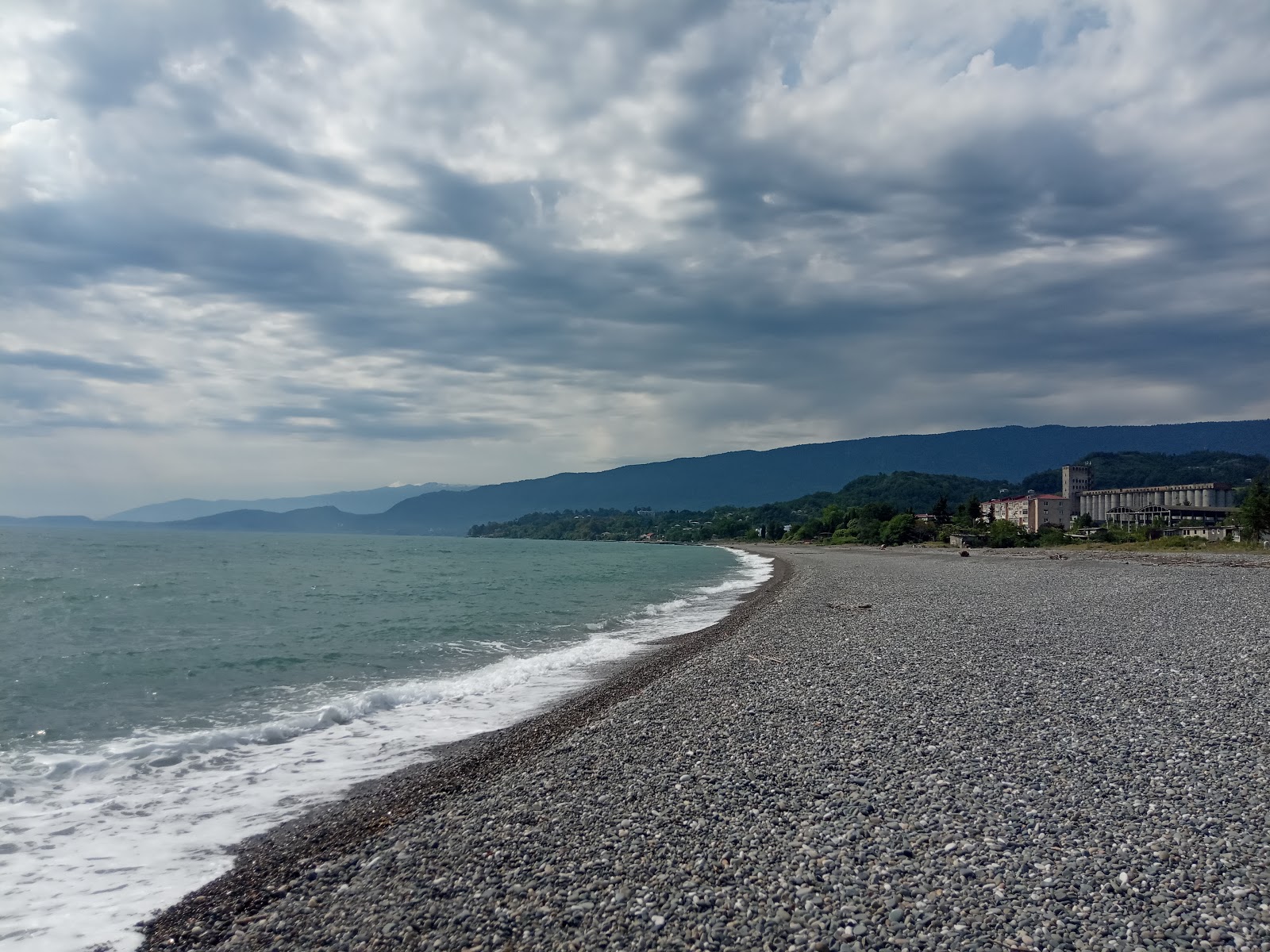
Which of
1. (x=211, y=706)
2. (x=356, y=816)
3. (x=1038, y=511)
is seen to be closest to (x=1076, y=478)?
(x=1038, y=511)

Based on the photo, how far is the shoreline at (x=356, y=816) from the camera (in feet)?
19.2

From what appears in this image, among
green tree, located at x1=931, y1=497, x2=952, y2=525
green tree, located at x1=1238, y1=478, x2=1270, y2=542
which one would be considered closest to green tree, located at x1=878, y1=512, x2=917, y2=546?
green tree, located at x1=931, y1=497, x2=952, y2=525

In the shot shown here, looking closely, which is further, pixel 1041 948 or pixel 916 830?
pixel 916 830

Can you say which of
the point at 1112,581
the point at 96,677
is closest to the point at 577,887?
the point at 96,677

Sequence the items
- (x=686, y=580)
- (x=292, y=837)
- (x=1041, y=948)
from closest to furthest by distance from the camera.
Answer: (x=1041, y=948) < (x=292, y=837) < (x=686, y=580)

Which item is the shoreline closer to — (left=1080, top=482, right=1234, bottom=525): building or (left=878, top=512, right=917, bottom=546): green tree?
(left=878, top=512, right=917, bottom=546): green tree

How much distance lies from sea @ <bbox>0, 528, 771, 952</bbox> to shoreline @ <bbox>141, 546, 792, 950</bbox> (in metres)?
0.23

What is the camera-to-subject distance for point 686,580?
4909cm

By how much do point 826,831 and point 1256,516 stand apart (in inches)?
2595

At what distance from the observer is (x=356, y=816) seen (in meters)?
7.80

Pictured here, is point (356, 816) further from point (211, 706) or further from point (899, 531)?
point (899, 531)

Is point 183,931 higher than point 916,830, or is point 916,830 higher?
point 916,830

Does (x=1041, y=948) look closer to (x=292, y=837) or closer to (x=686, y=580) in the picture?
(x=292, y=837)

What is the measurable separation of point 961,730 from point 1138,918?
163 inches
